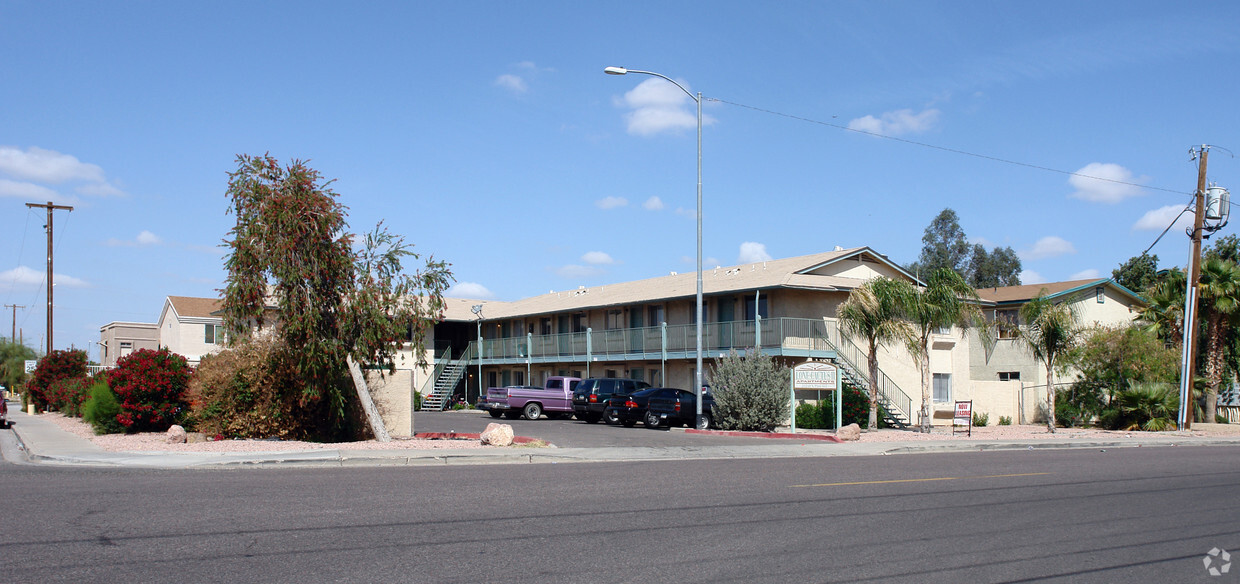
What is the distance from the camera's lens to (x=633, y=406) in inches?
1284

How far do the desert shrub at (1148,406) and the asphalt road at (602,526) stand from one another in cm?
1884

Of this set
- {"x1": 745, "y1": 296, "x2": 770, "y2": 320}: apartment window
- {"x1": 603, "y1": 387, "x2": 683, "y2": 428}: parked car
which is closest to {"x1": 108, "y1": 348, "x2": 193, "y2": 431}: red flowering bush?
{"x1": 603, "y1": 387, "x2": 683, "y2": 428}: parked car

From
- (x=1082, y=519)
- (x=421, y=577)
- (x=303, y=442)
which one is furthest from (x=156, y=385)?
(x=1082, y=519)

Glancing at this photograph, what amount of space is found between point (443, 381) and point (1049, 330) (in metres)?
32.2

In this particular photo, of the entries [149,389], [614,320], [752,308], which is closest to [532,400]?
[614,320]

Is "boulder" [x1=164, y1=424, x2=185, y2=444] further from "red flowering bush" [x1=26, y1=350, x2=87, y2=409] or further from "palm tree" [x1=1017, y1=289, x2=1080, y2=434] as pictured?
"palm tree" [x1=1017, y1=289, x2=1080, y2=434]

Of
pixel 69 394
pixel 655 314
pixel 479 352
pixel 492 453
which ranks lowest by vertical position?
pixel 492 453

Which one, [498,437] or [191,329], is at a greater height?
[191,329]

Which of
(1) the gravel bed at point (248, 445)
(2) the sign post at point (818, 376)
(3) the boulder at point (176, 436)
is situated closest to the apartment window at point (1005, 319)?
(2) the sign post at point (818, 376)

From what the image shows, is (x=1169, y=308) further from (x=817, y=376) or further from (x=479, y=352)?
(x=479, y=352)

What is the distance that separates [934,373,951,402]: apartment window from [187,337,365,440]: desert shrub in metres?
25.0

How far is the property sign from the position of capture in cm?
2786

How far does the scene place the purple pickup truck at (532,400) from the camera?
38.2m

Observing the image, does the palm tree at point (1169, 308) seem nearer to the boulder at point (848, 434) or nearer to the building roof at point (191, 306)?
the boulder at point (848, 434)
